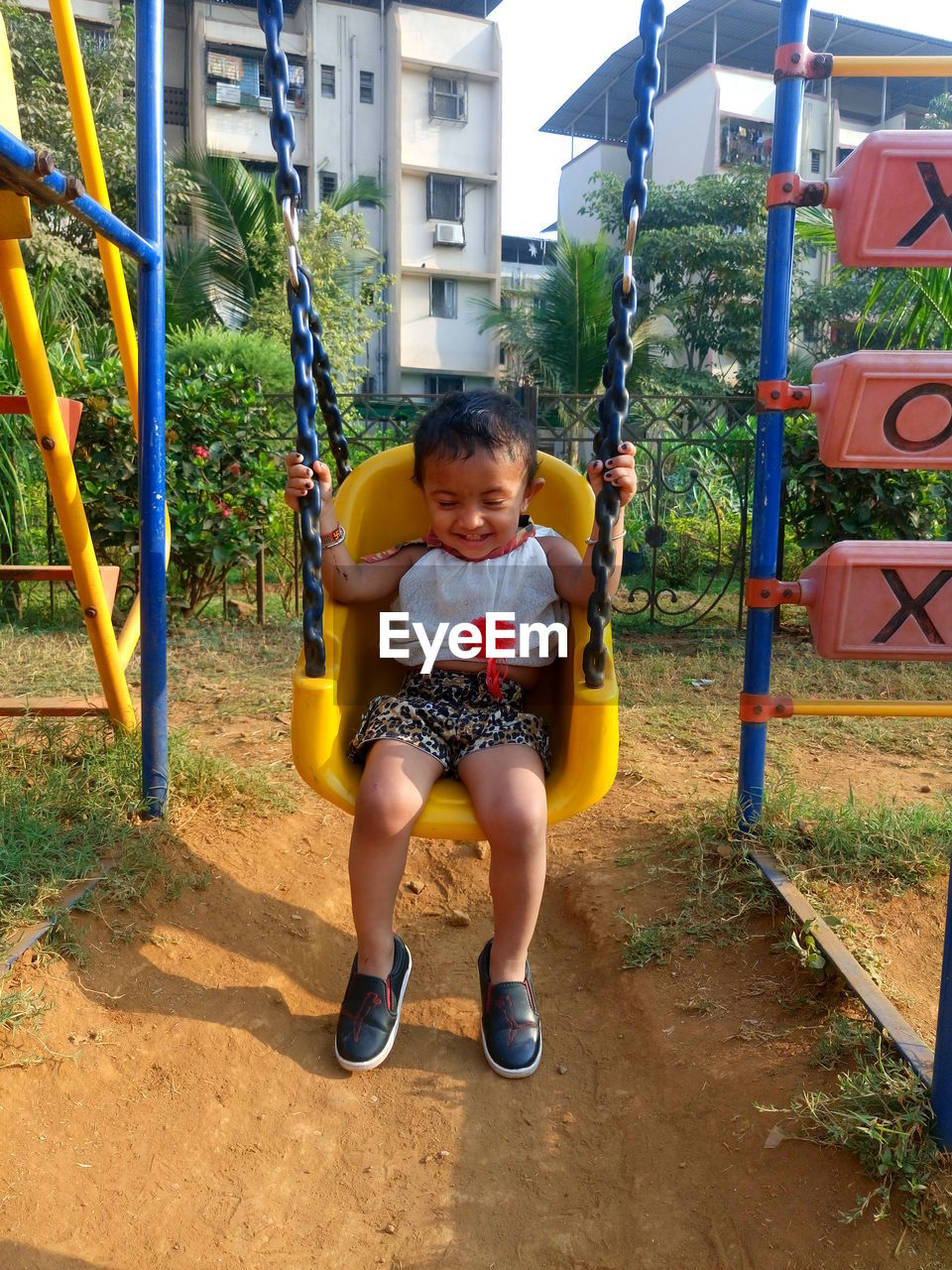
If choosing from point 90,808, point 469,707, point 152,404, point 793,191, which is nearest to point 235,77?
point 152,404

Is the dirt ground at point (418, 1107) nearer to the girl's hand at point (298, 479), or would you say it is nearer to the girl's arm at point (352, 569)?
the girl's arm at point (352, 569)

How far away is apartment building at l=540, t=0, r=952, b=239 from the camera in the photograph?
70.3 ft

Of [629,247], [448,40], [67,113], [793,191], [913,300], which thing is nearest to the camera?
[629,247]

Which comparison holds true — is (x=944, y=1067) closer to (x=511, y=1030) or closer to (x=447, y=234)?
(x=511, y=1030)

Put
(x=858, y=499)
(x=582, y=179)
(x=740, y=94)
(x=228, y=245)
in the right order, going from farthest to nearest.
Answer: (x=582, y=179) < (x=740, y=94) < (x=228, y=245) < (x=858, y=499)

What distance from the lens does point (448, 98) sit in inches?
808

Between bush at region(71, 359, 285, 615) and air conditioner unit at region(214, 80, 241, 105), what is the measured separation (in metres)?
16.5

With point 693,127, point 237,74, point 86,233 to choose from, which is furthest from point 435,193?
point 86,233

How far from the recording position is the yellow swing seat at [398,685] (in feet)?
5.65

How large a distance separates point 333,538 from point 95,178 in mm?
1173

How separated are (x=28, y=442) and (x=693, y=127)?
21795 mm

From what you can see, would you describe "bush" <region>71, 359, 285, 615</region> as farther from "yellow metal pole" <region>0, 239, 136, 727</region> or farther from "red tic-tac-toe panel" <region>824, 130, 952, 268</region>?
"red tic-tac-toe panel" <region>824, 130, 952, 268</region>

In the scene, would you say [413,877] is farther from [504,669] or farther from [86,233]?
[86,233]

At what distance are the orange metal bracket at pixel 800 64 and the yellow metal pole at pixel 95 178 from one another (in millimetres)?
1530
